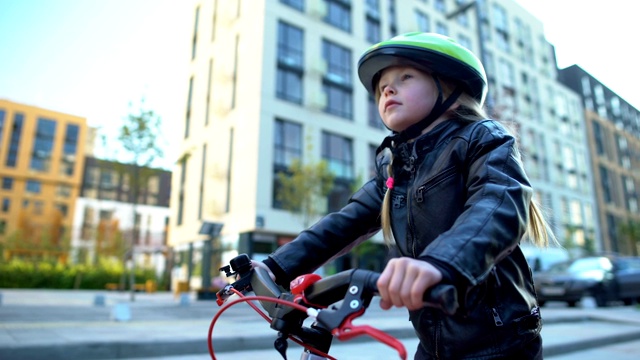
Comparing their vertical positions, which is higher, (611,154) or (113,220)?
(611,154)

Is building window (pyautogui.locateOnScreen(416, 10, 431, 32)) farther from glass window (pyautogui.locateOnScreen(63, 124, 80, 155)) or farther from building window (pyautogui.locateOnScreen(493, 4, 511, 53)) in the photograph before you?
glass window (pyautogui.locateOnScreen(63, 124, 80, 155))

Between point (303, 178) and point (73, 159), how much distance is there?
186 ft

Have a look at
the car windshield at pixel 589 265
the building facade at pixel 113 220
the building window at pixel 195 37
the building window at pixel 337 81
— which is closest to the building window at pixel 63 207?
the building facade at pixel 113 220

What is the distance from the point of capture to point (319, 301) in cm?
103

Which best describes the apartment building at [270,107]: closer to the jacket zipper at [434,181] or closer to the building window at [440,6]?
the building window at [440,6]

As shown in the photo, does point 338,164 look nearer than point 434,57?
No

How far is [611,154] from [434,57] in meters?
58.9

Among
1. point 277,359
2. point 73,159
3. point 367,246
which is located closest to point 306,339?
point 277,359

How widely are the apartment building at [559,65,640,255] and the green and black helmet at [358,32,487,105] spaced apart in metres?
51.2

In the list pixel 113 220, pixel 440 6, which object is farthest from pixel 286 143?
pixel 113 220

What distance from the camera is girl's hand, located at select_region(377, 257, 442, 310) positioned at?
891 mm

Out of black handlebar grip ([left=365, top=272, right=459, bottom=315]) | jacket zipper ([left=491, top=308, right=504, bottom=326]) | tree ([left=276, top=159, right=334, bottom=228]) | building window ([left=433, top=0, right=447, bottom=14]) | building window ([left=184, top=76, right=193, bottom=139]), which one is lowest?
jacket zipper ([left=491, top=308, right=504, bottom=326])

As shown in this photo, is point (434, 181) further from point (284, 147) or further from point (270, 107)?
point (270, 107)

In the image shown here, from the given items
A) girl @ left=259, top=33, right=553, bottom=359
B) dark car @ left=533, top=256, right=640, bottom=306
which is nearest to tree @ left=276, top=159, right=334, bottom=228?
dark car @ left=533, top=256, right=640, bottom=306
